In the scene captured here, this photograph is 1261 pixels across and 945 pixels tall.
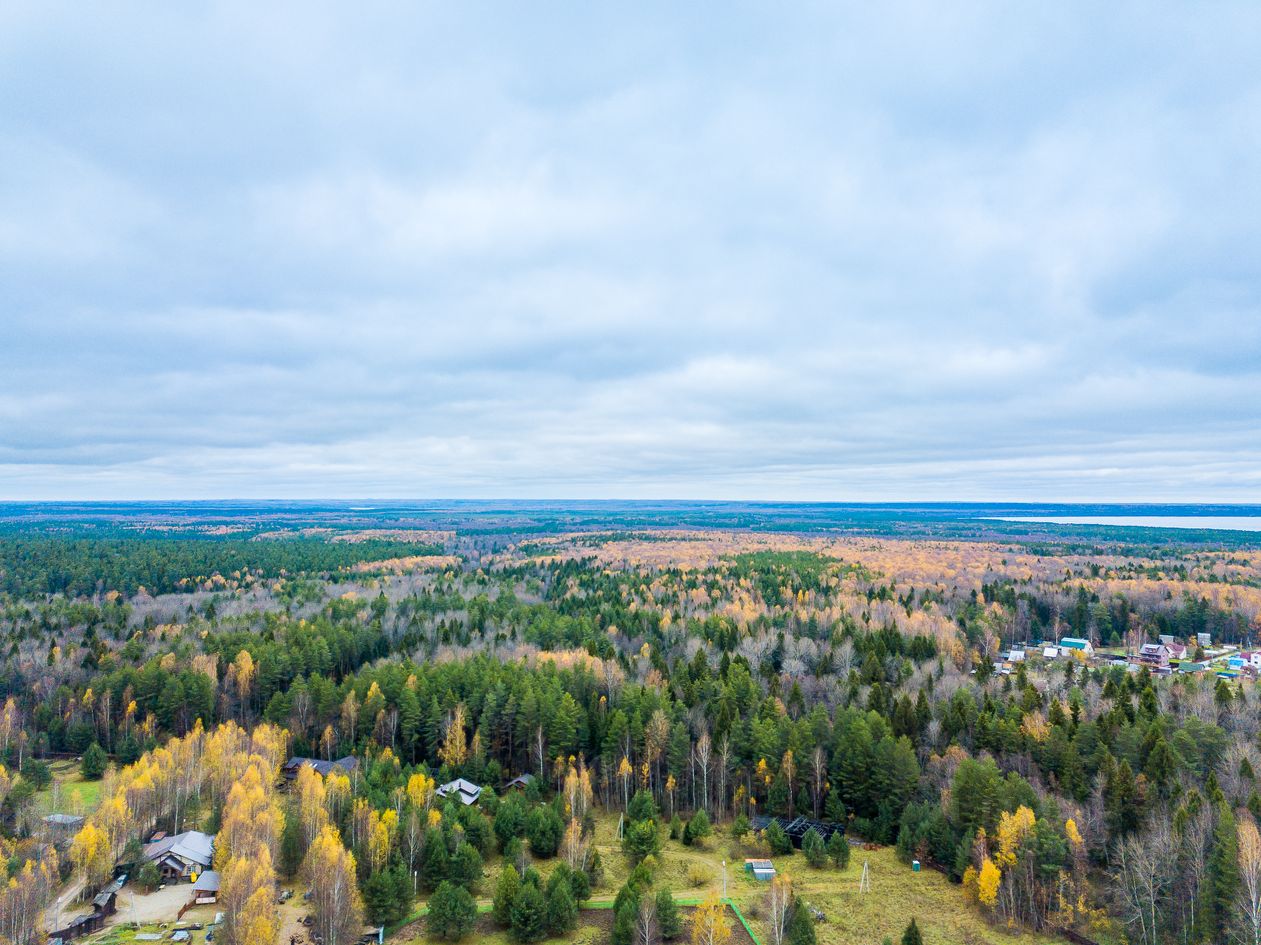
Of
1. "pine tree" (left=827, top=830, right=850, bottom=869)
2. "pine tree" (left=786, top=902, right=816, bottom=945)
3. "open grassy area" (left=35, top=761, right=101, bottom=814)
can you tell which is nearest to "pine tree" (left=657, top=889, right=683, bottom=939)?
"pine tree" (left=786, top=902, right=816, bottom=945)

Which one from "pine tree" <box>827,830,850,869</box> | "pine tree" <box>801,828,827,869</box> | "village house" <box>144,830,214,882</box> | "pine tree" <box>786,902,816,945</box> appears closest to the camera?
"pine tree" <box>786,902,816,945</box>

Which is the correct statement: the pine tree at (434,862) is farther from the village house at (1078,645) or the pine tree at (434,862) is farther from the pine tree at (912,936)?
the village house at (1078,645)


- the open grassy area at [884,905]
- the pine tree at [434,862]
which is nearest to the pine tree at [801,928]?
the open grassy area at [884,905]

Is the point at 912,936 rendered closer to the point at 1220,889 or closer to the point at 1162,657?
the point at 1220,889

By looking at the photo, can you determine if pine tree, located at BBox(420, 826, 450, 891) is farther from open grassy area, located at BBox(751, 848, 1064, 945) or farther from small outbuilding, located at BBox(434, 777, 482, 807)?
open grassy area, located at BBox(751, 848, 1064, 945)

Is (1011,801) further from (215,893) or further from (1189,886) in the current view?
(215,893)

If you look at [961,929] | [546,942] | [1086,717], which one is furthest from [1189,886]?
[546,942]

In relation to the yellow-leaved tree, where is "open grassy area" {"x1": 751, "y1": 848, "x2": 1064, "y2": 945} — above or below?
below

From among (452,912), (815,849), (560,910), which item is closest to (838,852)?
(815,849)
